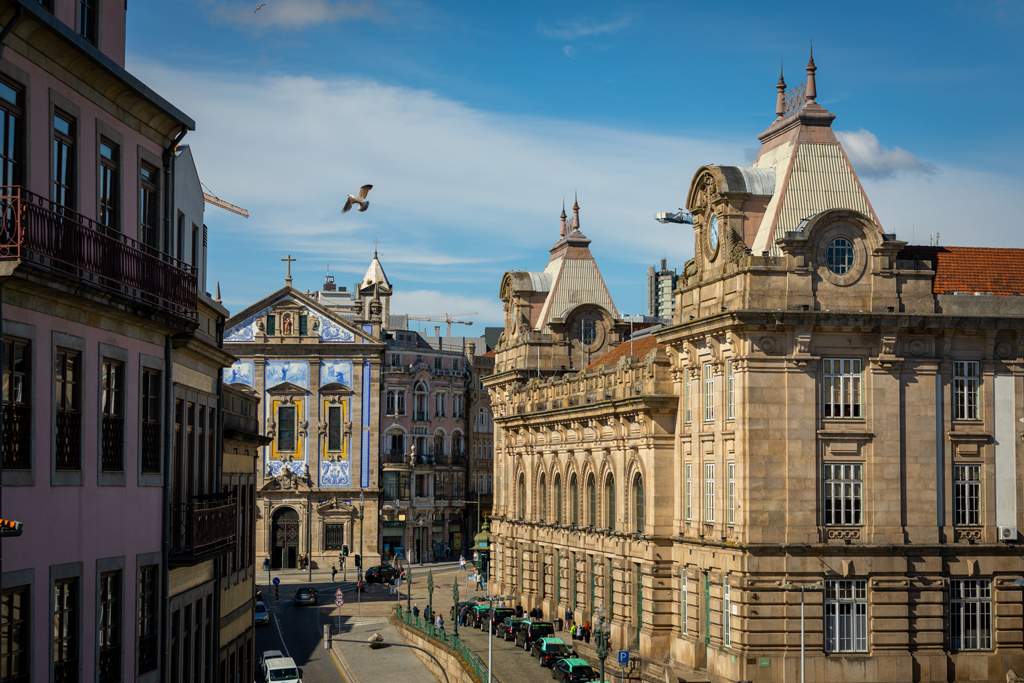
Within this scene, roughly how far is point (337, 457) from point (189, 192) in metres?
94.1

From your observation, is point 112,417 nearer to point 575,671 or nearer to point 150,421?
point 150,421

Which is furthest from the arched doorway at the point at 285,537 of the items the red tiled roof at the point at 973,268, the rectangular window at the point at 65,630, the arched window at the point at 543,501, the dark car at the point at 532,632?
the rectangular window at the point at 65,630

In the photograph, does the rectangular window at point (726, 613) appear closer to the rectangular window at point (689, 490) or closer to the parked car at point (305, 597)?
the rectangular window at point (689, 490)

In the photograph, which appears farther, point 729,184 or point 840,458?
point 729,184

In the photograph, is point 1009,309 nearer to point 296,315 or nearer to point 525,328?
point 525,328

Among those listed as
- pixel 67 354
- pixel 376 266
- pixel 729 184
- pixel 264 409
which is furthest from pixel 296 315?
pixel 67 354

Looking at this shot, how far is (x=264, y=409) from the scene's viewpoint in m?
125

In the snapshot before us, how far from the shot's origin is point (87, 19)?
83.4ft

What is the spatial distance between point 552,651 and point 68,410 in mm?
47881

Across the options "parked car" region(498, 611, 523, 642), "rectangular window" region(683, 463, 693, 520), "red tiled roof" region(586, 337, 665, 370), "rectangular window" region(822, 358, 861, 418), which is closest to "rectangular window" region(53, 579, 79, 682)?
"rectangular window" region(822, 358, 861, 418)

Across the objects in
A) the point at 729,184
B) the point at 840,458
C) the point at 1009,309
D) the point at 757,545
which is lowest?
the point at 757,545

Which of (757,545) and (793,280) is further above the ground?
(793,280)

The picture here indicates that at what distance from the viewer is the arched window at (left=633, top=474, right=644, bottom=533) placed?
68.4 meters

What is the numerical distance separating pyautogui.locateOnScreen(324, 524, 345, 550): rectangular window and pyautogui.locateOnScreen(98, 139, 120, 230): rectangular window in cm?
10173
